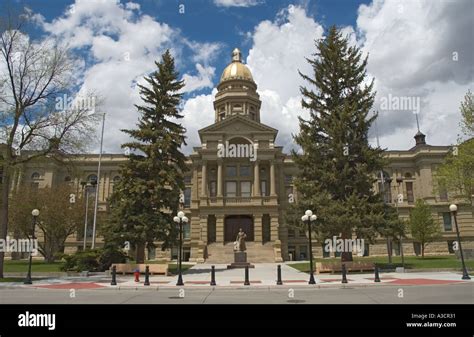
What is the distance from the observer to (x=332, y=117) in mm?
27875

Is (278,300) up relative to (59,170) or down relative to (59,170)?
down

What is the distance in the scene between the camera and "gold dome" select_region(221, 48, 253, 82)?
64500 mm

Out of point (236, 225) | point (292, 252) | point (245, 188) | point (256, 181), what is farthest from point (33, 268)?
point (292, 252)

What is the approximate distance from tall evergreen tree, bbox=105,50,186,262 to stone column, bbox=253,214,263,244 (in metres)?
20.3

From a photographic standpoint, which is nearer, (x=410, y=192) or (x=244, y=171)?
(x=244, y=171)

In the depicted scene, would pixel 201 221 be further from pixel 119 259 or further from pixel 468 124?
pixel 468 124

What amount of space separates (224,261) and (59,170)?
108 feet

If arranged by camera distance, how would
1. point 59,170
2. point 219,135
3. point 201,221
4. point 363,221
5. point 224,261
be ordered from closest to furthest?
point 363,221 → point 224,261 → point 201,221 → point 219,135 → point 59,170

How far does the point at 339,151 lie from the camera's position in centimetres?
2697

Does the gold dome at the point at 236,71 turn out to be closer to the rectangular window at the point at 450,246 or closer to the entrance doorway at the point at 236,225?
the entrance doorway at the point at 236,225

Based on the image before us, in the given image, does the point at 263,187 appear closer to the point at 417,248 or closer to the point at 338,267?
the point at 417,248

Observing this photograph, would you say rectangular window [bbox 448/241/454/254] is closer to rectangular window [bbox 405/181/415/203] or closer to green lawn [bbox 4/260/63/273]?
rectangular window [bbox 405/181/415/203]

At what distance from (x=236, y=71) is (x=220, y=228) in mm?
30408
